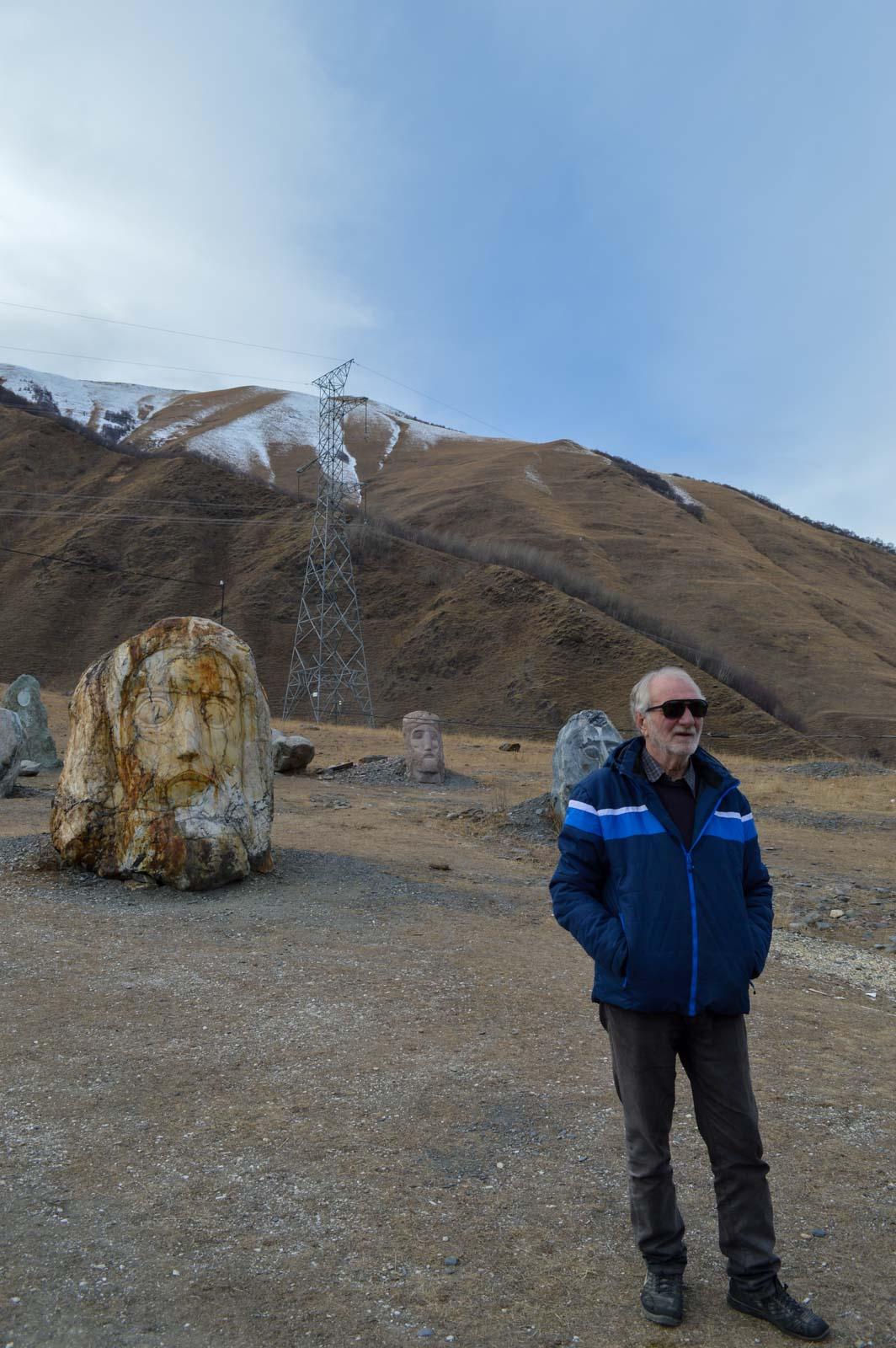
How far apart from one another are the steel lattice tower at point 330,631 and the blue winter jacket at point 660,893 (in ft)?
131

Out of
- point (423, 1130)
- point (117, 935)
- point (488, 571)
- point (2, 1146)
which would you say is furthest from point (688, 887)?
point (488, 571)

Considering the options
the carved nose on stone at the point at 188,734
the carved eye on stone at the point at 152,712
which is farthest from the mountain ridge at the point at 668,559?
the carved eye on stone at the point at 152,712

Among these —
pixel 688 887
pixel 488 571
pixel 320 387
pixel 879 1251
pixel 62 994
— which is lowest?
pixel 62 994

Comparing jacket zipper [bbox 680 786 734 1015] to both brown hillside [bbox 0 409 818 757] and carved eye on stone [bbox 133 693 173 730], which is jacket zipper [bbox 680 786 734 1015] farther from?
brown hillside [bbox 0 409 818 757]

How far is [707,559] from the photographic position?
65.4m

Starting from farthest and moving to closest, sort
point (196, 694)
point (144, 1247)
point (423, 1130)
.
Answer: point (196, 694)
point (423, 1130)
point (144, 1247)

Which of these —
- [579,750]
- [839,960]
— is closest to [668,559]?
[579,750]

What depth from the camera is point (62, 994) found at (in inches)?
260

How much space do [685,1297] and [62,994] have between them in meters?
4.62

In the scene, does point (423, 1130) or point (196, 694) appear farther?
point (196, 694)

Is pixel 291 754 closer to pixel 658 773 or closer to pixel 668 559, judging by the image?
pixel 658 773

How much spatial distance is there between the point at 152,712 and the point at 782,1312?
311 inches

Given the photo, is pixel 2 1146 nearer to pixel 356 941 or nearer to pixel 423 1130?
pixel 423 1130

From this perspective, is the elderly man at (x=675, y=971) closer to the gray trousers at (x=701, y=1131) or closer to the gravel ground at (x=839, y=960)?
the gray trousers at (x=701, y=1131)
